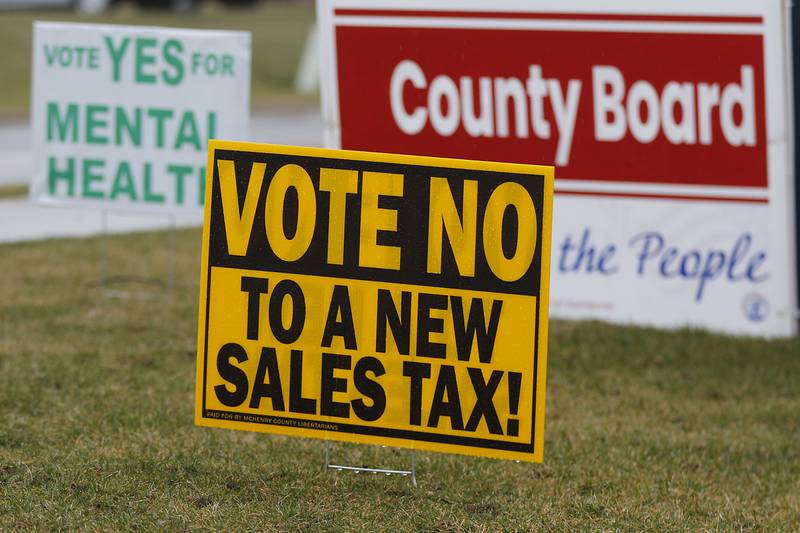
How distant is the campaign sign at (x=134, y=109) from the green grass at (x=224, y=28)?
1320 cm

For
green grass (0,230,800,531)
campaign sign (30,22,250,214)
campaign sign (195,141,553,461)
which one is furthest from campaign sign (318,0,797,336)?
campaign sign (195,141,553,461)

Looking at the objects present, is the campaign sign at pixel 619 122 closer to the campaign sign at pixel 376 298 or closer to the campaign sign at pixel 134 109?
the campaign sign at pixel 134 109

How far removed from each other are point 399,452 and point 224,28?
2599 cm

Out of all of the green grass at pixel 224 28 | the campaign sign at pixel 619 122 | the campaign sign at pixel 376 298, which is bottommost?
the campaign sign at pixel 376 298

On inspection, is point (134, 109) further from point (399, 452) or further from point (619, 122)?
point (399, 452)

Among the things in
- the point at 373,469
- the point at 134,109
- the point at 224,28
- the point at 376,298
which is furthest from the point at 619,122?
the point at 224,28

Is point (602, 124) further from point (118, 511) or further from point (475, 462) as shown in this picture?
point (118, 511)

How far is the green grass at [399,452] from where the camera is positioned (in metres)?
4.97

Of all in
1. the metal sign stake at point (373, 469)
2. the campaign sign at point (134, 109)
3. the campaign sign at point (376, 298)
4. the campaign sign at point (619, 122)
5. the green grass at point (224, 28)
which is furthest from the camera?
the green grass at point (224, 28)

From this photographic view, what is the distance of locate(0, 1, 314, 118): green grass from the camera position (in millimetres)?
24953

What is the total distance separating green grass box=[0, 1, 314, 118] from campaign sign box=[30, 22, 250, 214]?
13.2 meters

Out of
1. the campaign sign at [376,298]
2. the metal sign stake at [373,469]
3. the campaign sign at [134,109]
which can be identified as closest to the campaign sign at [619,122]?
the campaign sign at [134,109]

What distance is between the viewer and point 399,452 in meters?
5.77

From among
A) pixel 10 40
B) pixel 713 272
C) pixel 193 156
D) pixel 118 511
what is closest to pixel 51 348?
pixel 193 156
